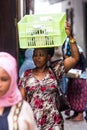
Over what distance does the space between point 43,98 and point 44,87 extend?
0.35 feet

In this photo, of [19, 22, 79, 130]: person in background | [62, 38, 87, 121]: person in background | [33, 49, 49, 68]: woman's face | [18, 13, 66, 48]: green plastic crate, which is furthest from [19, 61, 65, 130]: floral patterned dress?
[62, 38, 87, 121]: person in background

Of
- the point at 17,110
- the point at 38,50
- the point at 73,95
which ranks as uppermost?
the point at 38,50

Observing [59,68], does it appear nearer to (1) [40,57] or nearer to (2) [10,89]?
(1) [40,57]

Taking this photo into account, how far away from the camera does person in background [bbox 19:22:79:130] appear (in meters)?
4.43

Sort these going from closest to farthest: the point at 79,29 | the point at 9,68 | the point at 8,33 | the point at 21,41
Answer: the point at 9,68, the point at 21,41, the point at 8,33, the point at 79,29

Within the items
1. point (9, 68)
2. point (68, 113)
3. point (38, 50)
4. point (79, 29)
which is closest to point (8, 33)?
point (68, 113)

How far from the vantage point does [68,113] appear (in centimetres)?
847

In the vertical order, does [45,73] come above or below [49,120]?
above

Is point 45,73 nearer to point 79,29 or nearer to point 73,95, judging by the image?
point 73,95

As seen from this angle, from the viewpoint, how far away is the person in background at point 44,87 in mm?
4426

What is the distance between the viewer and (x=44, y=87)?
174 inches

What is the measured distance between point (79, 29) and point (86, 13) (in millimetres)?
1365

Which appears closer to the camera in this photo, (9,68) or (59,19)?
(9,68)

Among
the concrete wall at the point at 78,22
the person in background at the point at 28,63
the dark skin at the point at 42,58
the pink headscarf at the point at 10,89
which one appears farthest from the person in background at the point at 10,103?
the concrete wall at the point at 78,22
